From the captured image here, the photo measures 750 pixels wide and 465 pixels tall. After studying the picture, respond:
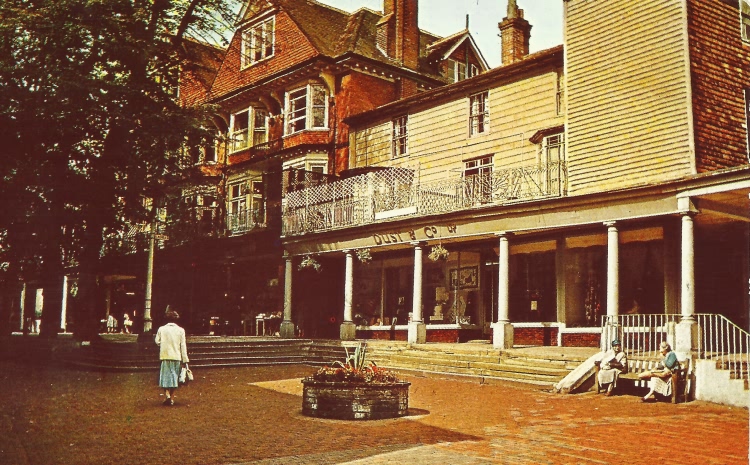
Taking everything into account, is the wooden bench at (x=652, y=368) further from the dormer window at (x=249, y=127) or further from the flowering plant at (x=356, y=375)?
the dormer window at (x=249, y=127)

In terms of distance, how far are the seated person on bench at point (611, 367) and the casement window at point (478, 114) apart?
11.2 m

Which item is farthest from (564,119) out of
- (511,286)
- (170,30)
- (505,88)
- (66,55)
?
(66,55)

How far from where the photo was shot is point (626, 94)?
1870 cm

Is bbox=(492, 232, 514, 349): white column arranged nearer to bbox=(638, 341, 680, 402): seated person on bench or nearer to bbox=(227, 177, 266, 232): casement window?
bbox=(638, 341, 680, 402): seated person on bench

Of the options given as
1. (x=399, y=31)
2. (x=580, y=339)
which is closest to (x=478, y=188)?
(x=580, y=339)

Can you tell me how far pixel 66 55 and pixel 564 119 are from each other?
14.3m

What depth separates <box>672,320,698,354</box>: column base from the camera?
51.1ft

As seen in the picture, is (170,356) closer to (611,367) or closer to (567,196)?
(611,367)

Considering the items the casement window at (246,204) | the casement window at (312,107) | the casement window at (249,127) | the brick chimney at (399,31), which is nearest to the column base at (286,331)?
the casement window at (246,204)

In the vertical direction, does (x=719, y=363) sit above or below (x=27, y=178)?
below

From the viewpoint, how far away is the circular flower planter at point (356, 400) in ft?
37.9

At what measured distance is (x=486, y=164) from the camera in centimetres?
2456

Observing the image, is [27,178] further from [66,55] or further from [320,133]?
[320,133]

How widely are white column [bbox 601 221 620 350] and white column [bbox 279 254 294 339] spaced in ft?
43.6
